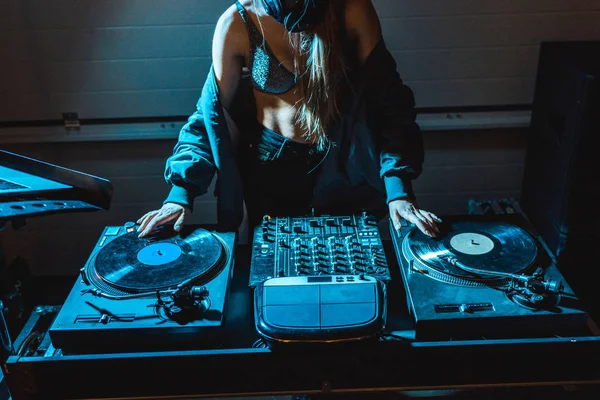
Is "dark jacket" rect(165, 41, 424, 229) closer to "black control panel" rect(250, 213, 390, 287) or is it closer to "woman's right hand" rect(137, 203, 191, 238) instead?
"woman's right hand" rect(137, 203, 191, 238)

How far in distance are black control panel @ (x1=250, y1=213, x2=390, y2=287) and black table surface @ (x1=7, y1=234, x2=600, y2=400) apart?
0.21m

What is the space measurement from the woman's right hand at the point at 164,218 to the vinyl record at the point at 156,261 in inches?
1.2

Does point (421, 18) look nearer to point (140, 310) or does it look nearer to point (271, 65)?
point (271, 65)

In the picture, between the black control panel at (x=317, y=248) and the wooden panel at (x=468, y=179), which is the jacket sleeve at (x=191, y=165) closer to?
the black control panel at (x=317, y=248)

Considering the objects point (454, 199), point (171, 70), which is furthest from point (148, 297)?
point (454, 199)

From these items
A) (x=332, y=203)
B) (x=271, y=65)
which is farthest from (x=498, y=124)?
(x=271, y=65)

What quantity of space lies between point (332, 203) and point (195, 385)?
2.75ft

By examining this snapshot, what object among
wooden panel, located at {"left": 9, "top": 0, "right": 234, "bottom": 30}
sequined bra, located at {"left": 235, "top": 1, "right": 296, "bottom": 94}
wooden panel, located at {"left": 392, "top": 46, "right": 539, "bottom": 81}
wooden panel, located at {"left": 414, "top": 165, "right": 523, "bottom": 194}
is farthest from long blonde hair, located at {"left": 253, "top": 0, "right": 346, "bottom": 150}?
wooden panel, located at {"left": 414, "top": 165, "right": 523, "bottom": 194}

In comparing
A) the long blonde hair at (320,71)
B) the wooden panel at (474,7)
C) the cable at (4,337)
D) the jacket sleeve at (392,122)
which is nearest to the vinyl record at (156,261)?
the cable at (4,337)

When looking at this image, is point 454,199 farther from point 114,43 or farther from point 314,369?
Answer: point 314,369

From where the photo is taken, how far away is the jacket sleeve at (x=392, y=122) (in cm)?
191

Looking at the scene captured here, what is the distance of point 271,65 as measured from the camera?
6.27 feet

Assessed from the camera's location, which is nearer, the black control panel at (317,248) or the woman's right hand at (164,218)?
the black control panel at (317,248)

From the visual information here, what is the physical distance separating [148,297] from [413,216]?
0.80 m
